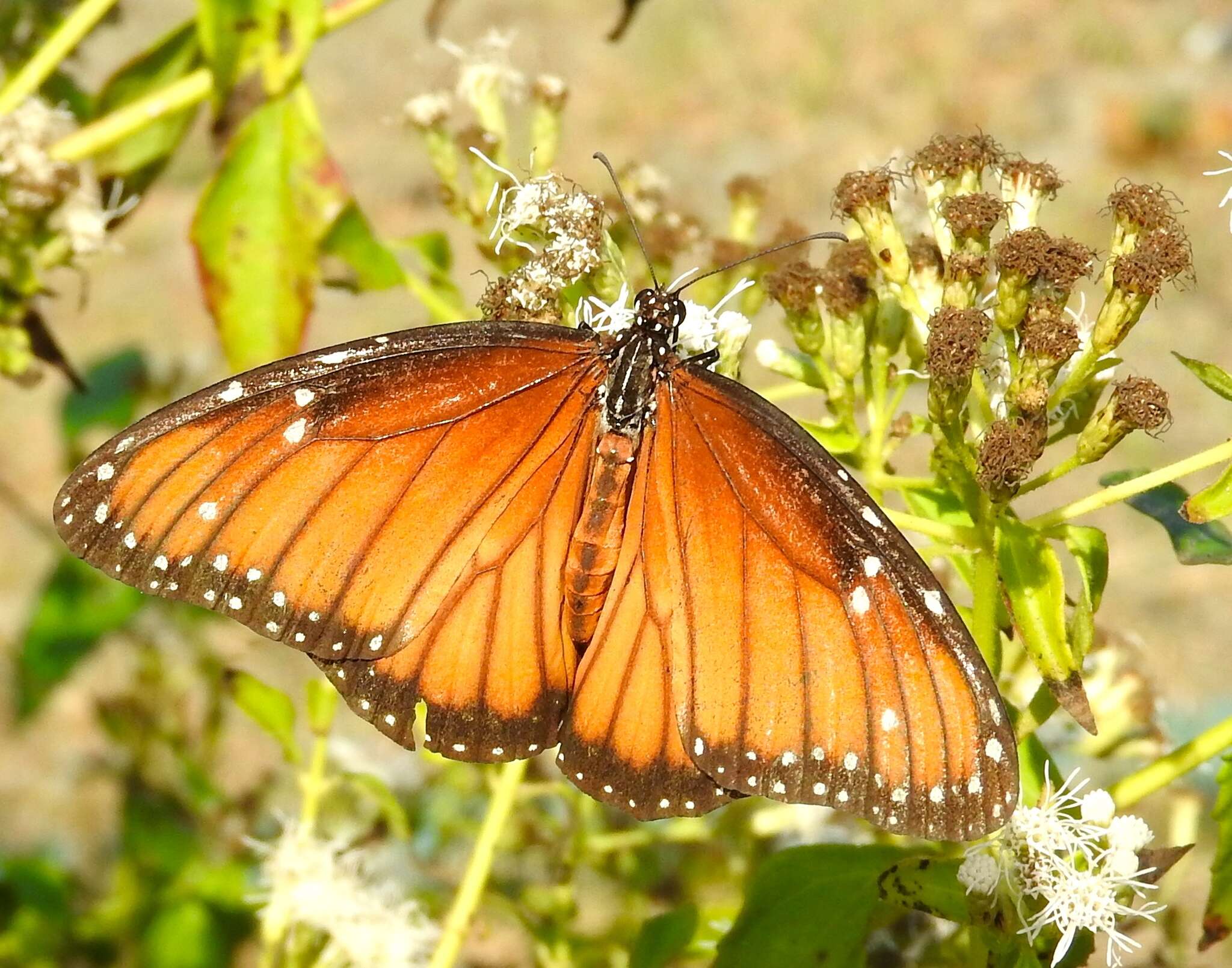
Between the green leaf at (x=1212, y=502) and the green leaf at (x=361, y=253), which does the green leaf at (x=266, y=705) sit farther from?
the green leaf at (x=1212, y=502)

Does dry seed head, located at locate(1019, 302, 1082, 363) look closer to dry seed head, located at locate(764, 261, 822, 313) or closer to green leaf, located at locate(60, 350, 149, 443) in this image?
dry seed head, located at locate(764, 261, 822, 313)

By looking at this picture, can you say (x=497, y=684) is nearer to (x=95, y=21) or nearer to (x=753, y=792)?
(x=753, y=792)

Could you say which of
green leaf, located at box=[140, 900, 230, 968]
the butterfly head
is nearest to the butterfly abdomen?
the butterfly head

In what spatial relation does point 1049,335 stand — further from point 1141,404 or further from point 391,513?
point 391,513

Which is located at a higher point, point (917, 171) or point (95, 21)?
point (95, 21)

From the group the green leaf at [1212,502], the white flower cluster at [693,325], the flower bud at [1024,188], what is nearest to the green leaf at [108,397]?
the white flower cluster at [693,325]

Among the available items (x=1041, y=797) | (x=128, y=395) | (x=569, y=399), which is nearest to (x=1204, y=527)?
(x=1041, y=797)
